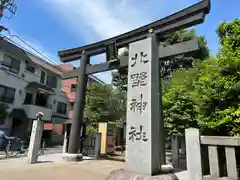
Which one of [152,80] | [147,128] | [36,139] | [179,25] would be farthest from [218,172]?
[36,139]

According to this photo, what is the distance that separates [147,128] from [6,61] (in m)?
19.4

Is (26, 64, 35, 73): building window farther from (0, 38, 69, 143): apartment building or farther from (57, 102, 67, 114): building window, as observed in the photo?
(57, 102, 67, 114): building window

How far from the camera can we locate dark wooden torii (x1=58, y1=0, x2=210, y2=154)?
7094mm

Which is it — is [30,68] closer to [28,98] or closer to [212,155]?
[28,98]

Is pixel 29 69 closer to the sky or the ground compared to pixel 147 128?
closer to the sky

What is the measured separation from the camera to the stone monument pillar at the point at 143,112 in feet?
15.6

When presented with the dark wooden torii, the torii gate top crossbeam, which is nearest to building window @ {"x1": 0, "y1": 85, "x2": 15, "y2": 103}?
the dark wooden torii

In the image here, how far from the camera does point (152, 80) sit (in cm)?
529

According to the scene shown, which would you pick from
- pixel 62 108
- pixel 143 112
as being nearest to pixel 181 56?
pixel 143 112

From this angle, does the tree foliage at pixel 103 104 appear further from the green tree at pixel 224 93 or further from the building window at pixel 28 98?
the green tree at pixel 224 93

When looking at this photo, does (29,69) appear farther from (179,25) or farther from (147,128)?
(147,128)

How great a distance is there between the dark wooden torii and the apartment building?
10.9m

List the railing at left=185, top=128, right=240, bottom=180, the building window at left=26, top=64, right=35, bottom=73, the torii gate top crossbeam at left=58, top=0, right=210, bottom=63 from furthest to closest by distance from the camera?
1. the building window at left=26, top=64, right=35, bottom=73
2. the torii gate top crossbeam at left=58, top=0, right=210, bottom=63
3. the railing at left=185, top=128, right=240, bottom=180

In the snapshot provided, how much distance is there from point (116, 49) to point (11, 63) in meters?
15.4
